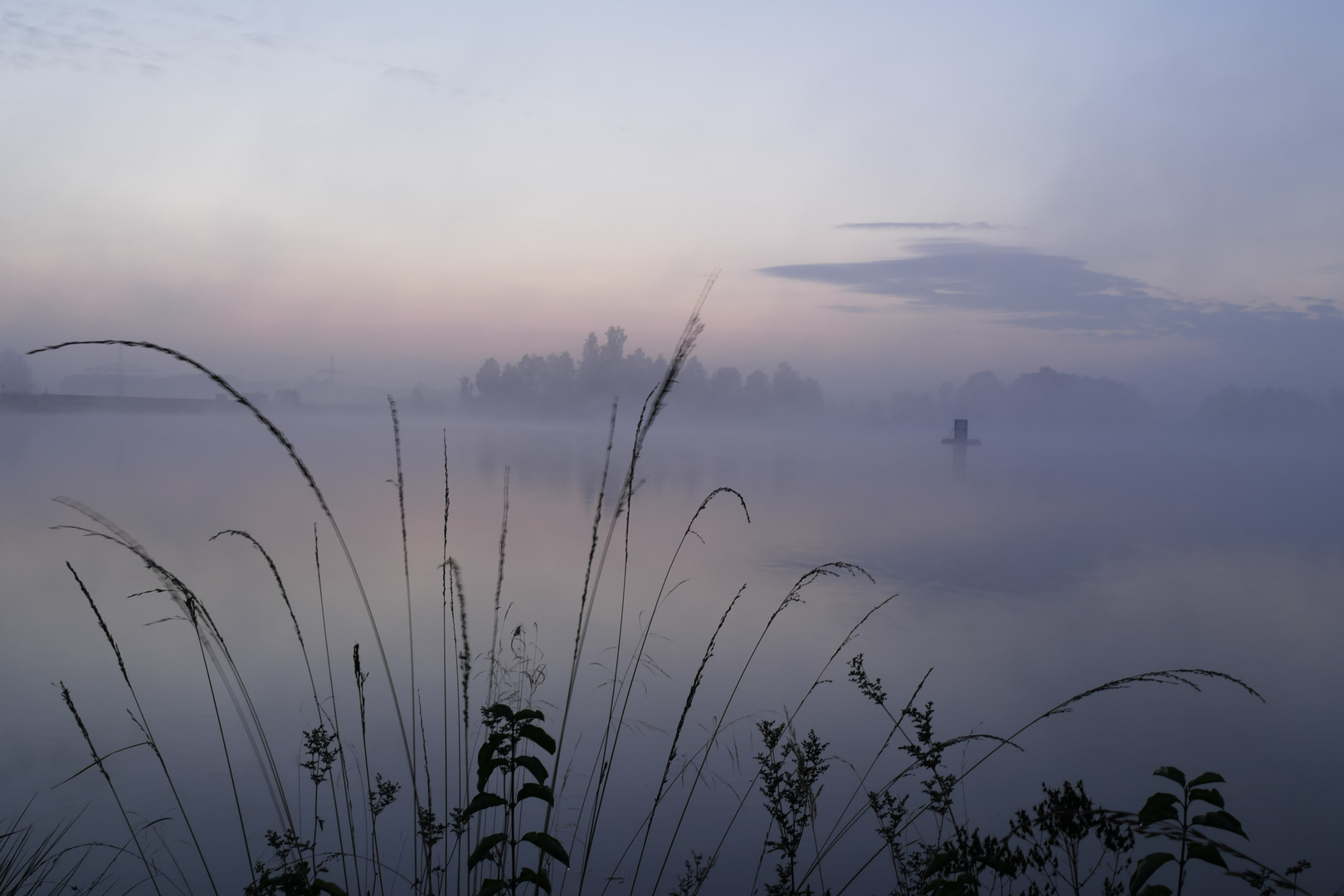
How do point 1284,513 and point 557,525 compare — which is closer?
point 557,525

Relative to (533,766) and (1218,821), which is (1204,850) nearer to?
(1218,821)

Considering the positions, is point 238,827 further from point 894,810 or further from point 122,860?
point 894,810

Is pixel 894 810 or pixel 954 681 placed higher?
pixel 894 810

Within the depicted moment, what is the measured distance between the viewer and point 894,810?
→ 6.72ft

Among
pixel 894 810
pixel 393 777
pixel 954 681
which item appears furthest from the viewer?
pixel 954 681

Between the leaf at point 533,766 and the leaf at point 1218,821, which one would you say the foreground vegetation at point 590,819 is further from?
the leaf at point 533,766

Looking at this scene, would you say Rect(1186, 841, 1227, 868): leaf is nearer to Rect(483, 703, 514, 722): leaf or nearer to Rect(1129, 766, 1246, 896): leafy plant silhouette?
Rect(1129, 766, 1246, 896): leafy plant silhouette

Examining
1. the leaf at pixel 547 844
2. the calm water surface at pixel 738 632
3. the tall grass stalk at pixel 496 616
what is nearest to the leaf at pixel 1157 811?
the leaf at pixel 547 844

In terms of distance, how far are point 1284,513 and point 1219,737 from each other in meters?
14.9

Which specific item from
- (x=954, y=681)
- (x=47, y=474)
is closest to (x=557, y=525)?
(x=954, y=681)

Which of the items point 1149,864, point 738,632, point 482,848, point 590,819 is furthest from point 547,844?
point 738,632

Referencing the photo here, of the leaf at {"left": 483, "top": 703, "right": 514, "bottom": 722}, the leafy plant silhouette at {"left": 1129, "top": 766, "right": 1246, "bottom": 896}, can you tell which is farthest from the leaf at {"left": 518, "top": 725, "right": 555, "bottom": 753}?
the leafy plant silhouette at {"left": 1129, "top": 766, "right": 1246, "bottom": 896}

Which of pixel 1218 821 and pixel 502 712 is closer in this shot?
pixel 1218 821

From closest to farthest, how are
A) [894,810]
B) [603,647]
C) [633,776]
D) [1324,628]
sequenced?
[894,810], [633,776], [603,647], [1324,628]
